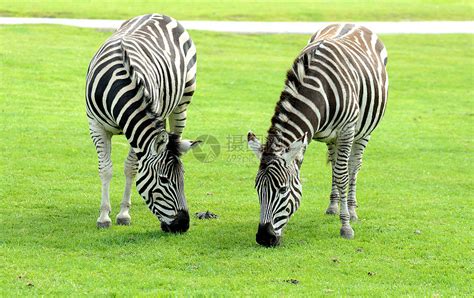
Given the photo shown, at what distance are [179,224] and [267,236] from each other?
4.40 ft

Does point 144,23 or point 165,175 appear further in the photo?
point 144,23

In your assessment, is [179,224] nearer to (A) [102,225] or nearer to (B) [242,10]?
(A) [102,225]

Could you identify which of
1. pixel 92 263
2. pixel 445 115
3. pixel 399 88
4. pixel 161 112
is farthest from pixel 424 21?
pixel 92 263

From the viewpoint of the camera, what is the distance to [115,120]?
35.2ft

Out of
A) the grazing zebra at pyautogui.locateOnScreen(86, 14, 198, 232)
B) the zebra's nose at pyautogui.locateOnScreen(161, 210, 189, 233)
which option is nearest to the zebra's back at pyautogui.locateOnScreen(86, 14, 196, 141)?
the grazing zebra at pyautogui.locateOnScreen(86, 14, 198, 232)

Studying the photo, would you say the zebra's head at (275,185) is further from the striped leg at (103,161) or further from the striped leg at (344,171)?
the striped leg at (103,161)

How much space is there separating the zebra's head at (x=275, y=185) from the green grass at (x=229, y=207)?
0.31 meters

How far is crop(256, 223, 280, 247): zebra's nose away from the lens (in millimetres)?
9922

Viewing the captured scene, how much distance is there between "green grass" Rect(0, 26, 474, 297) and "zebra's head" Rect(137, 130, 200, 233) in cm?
43

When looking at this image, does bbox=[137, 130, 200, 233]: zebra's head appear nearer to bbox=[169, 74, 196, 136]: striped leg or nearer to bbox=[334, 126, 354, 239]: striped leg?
bbox=[334, 126, 354, 239]: striped leg

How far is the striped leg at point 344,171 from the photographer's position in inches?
431

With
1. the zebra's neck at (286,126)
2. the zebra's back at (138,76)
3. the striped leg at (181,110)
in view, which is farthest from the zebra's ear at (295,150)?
the striped leg at (181,110)

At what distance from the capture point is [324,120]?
10.5m

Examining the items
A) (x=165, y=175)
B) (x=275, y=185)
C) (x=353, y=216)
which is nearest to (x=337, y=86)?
(x=275, y=185)
